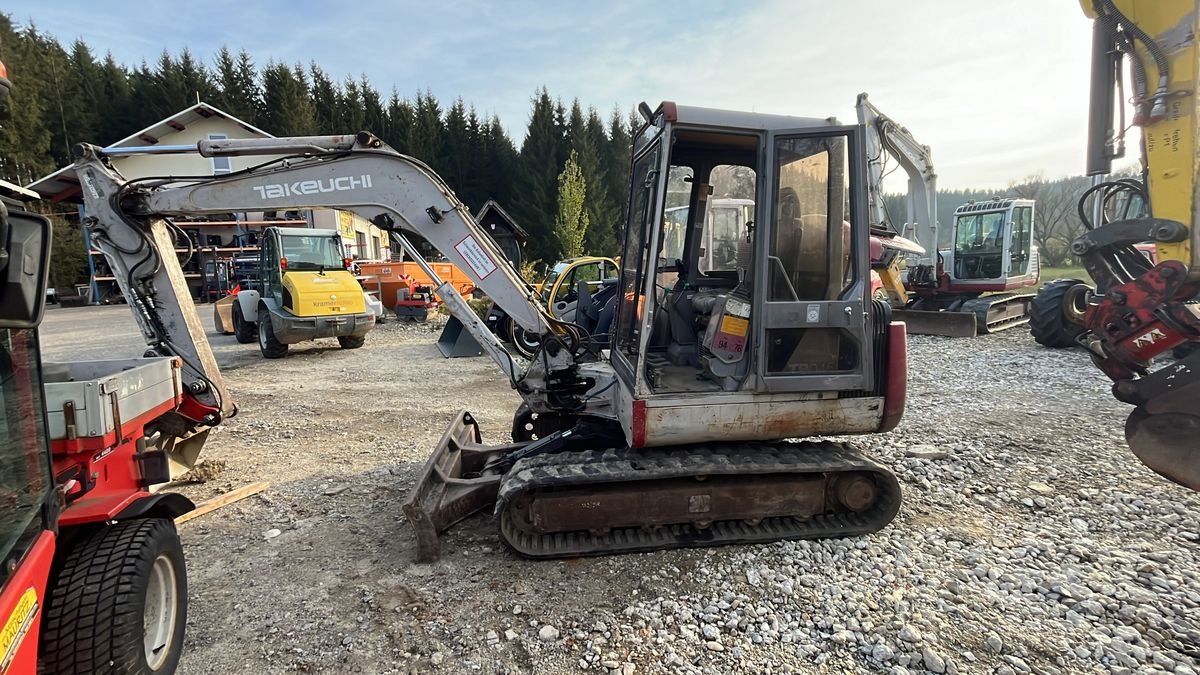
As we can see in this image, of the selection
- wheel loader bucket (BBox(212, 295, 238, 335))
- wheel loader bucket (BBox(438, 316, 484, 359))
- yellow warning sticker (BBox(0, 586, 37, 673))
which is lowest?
wheel loader bucket (BBox(438, 316, 484, 359))

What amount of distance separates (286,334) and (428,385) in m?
3.78

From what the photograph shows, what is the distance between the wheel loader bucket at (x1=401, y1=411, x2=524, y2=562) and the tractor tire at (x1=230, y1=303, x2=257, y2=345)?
9.61 m

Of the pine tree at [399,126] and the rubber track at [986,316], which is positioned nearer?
the rubber track at [986,316]

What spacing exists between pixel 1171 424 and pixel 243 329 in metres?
14.0

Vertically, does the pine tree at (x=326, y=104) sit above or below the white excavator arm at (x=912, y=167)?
above

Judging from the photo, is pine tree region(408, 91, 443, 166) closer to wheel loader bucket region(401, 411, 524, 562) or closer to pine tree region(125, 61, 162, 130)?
pine tree region(125, 61, 162, 130)

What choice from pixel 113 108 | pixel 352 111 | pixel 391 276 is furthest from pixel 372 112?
pixel 391 276

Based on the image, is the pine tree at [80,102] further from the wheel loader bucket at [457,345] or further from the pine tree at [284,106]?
the wheel loader bucket at [457,345]

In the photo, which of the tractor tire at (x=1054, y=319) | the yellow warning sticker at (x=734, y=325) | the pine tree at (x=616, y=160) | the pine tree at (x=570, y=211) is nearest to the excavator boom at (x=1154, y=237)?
the yellow warning sticker at (x=734, y=325)

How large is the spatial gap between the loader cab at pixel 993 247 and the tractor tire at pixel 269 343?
1448cm

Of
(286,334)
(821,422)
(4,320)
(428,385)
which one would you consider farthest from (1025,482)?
(286,334)

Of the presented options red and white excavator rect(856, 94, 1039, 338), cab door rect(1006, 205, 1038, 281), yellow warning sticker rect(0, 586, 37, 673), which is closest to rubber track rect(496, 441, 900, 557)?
yellow warning sticker rect(0, 586, 37, 673)

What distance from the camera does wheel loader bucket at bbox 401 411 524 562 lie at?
11.6 ft

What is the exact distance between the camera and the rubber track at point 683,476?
3520 mm
